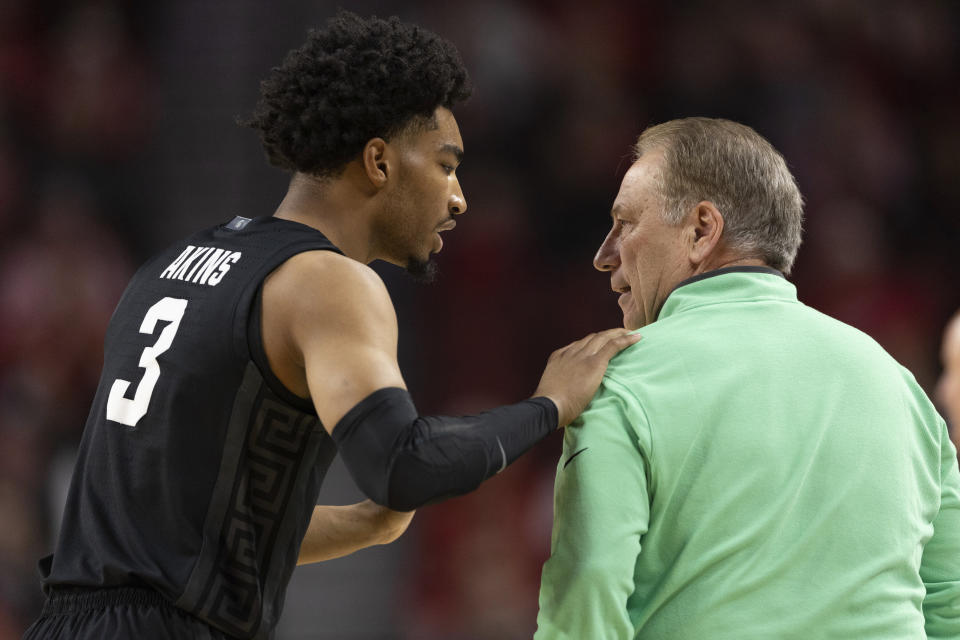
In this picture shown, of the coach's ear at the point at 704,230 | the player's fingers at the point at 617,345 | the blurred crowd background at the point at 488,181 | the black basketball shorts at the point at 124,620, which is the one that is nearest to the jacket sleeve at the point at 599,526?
the player's fingers at the point at 617,345

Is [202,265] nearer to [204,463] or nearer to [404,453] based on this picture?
[204,463]

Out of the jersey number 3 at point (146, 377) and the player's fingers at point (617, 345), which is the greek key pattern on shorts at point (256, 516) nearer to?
the jersey number 3 at point (146, 377)

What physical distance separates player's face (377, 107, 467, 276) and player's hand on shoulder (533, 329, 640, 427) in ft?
1.58

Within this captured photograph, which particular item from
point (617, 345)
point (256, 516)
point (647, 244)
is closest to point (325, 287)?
point (256, 516)

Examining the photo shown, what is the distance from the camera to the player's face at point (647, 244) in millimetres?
2350

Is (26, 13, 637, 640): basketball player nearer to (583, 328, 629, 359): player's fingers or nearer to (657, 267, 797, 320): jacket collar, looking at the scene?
(583, 328, 629, 359): player's fingers

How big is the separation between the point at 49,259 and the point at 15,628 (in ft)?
6.88

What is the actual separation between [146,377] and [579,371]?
2.74 ft

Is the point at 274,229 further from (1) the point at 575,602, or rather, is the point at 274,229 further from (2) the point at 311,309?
(1) the point at 575,602

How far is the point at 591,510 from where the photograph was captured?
203 centimetres

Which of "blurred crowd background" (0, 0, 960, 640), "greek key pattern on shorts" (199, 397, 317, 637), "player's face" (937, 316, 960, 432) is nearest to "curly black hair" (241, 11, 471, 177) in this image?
"greek key pattern on shorts" (199, 397, 317, 637)

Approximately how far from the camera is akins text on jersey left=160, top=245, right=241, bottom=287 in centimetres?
225

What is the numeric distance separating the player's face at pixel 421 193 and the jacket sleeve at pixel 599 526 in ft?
2.26

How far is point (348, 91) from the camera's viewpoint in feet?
8.16
